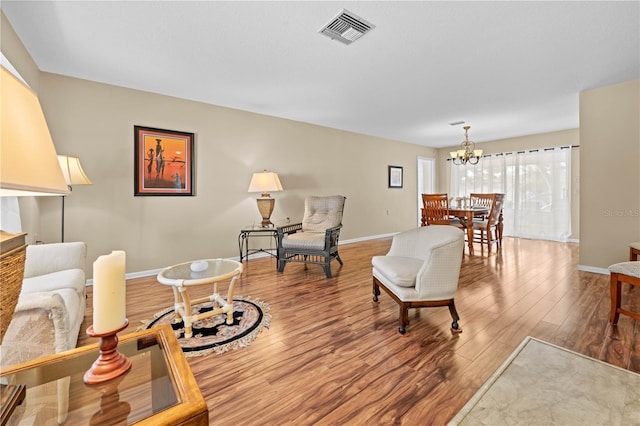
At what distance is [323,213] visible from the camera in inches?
161

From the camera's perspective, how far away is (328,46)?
251cm

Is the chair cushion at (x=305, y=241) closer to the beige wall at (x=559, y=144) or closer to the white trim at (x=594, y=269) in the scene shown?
the white trim at (x=594, y=269)

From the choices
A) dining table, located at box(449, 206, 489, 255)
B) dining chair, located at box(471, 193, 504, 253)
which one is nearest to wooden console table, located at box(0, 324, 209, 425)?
dining table, located at box(449, 206, 489, 255)

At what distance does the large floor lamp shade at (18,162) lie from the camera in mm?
556

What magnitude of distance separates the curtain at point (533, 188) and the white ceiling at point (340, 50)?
7.05ft

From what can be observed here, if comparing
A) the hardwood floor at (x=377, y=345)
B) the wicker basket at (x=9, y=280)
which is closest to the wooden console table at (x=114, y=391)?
the wicker basket at (x=9, y=280)

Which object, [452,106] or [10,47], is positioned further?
[452,106]

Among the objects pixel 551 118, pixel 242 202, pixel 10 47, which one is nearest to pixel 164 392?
pixel 10 47

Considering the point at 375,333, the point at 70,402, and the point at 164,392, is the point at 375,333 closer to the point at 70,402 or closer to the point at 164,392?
the point at 164,392

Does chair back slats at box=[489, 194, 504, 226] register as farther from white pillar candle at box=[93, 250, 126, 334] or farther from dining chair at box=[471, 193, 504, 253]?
white pillar candle at box=[93, 250, 126, 334]

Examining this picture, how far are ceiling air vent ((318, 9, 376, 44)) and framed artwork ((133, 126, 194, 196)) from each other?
2475 millimetres

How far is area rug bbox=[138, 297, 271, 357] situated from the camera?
1.86 m

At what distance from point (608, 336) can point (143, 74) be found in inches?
186

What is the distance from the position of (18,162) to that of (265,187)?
11.3 ft
